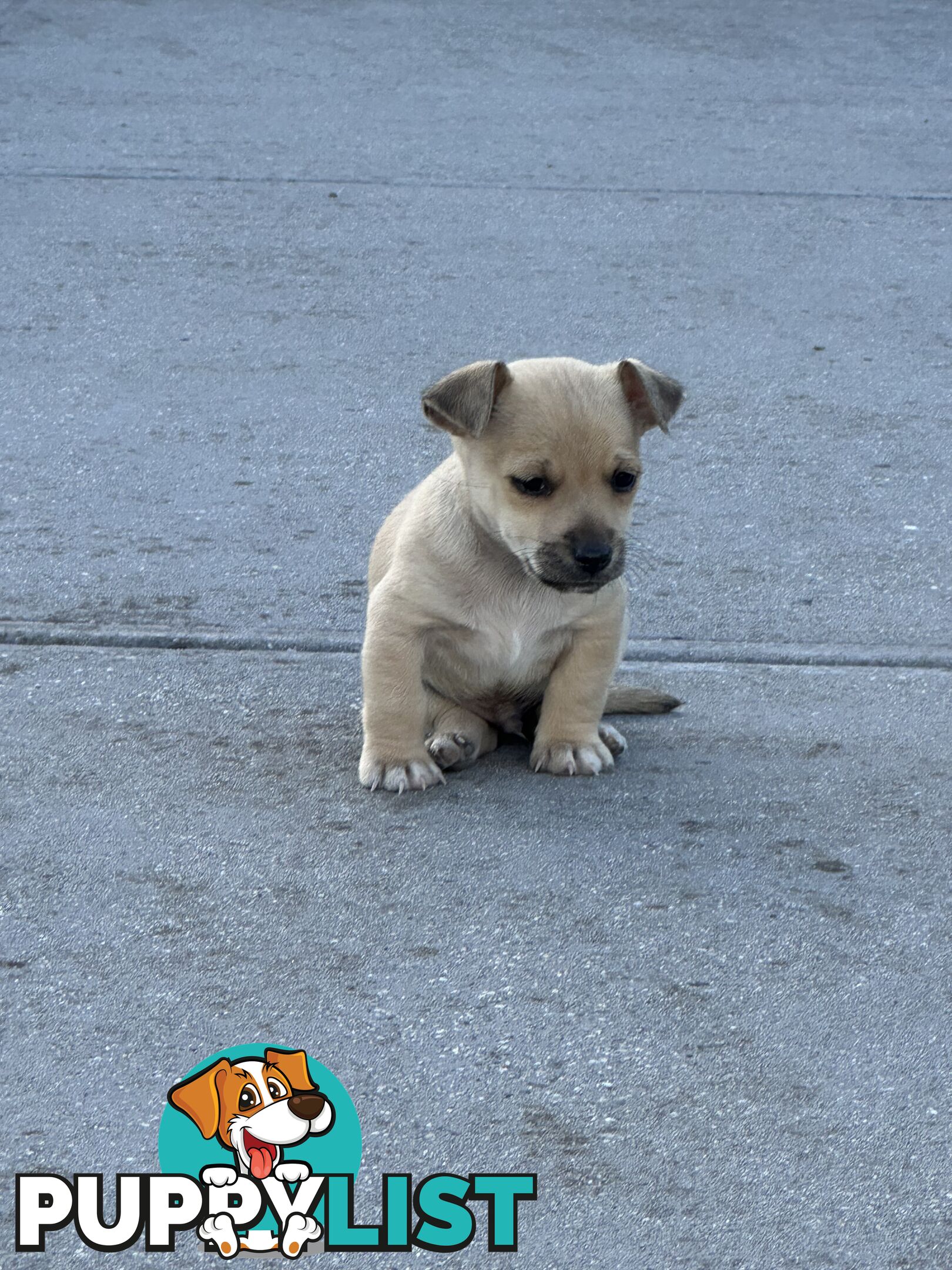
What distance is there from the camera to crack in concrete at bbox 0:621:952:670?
4.41 metres

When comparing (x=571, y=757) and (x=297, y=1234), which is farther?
(x=571, y=757)

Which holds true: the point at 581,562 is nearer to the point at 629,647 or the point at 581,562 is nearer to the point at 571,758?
the point at 571,758

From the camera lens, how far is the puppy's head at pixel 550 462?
3.33 metres

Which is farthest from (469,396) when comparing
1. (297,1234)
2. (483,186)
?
(483,186)

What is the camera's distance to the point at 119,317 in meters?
6.82

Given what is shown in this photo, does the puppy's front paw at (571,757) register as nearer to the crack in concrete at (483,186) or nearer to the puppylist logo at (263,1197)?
the puppylist logo at (263,1197)

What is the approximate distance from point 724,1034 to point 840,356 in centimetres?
443

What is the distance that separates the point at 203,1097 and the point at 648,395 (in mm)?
1828

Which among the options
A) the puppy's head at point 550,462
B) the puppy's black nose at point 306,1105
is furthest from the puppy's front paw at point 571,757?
the puppy's black nose at point 306,1105

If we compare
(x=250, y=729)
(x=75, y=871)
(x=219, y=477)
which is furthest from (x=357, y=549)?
(x=75, y=871)

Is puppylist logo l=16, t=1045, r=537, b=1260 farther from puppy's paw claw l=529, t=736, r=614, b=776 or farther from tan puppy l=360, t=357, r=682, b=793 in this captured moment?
puppy's paw claw l=529, t=736, r=614, b=776

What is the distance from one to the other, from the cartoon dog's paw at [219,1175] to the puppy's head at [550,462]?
145 cm

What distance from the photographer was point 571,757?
3.74 metres

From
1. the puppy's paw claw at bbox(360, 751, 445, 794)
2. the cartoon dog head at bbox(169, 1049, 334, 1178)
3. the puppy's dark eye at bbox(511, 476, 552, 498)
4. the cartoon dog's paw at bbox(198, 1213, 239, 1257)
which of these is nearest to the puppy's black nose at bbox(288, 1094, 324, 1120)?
the cartoon dog head at bbox(169, 1049, 334, 1178)
